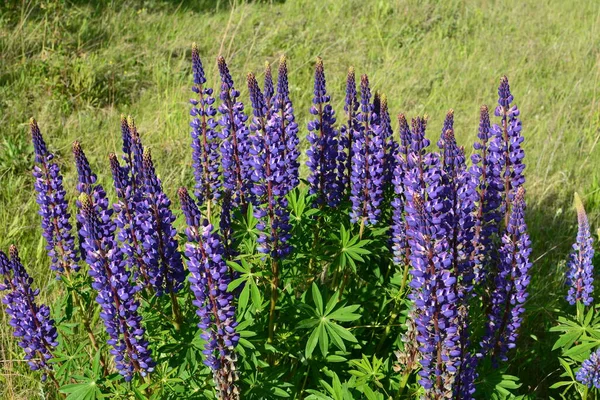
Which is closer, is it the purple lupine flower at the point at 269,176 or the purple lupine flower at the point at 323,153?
the purple lupine flower at the point at 269,176

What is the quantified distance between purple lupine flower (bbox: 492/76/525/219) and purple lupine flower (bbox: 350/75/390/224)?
510mm

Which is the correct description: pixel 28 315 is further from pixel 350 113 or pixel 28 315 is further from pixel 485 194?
pixel 485 194

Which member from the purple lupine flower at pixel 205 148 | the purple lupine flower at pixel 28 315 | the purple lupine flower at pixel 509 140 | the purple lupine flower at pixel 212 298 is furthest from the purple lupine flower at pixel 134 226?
the purple lupine flower at pixel 509 140

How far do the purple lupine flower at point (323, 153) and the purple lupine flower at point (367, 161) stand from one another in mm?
155

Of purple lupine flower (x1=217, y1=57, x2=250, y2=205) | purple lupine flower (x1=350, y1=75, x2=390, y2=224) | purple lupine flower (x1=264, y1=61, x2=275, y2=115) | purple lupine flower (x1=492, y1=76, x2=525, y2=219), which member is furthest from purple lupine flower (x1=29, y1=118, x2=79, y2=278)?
purple lupine flower (x1=492, y1=76, x2=525, y2=219)

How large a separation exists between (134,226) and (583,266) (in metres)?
2.05

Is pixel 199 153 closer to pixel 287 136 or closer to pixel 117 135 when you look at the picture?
pixel 287 136

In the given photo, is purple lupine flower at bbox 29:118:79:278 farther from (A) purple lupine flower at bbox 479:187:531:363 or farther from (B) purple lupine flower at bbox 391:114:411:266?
(A) purple lupine flower at bbox 479:187:531:363

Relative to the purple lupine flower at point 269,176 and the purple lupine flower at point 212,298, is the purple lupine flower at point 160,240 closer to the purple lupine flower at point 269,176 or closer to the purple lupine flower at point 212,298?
the purple lupine flower at point 212,298

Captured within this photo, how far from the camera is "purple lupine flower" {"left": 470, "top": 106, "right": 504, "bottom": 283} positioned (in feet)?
8.80

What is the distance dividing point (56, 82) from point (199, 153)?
3.59 m

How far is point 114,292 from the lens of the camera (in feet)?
7.18

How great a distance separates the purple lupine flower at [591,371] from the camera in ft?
9.04

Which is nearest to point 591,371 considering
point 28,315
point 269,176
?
point 269,176
